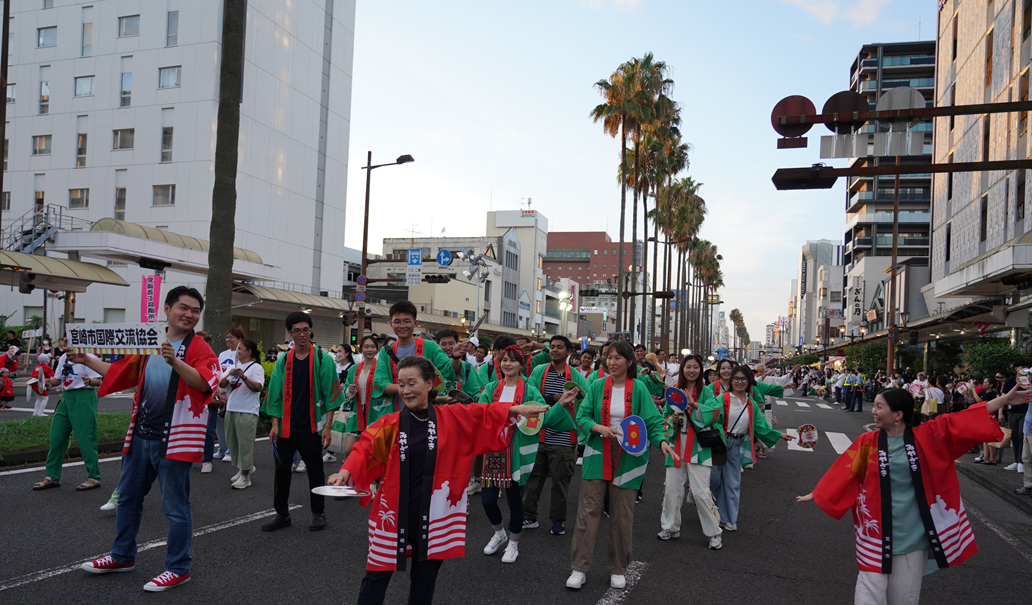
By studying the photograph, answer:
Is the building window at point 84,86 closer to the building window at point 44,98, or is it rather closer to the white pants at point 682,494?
the building window at point 44,98

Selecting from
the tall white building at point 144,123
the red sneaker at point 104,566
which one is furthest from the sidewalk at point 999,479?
the tall white building at point 144,123

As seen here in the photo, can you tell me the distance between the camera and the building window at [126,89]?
38.5 meters

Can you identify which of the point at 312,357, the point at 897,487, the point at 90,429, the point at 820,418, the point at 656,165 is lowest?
the point at 820,418

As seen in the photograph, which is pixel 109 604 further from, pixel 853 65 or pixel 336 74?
pixel 853 65

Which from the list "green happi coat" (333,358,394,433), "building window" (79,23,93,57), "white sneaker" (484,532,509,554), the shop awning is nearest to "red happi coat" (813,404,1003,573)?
"white sneaker" (484,532,509,554)

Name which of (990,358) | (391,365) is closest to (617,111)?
(990,358)

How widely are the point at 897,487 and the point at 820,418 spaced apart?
21579 mm

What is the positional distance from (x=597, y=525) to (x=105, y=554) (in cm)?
389

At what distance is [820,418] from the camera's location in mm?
23766

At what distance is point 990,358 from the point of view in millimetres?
16547

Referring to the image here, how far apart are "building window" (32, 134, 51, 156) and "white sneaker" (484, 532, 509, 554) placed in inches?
1745

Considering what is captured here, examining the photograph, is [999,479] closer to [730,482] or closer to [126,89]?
[730,482]

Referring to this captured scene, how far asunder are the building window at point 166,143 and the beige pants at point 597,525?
128ft

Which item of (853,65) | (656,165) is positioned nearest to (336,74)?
(656,165)
